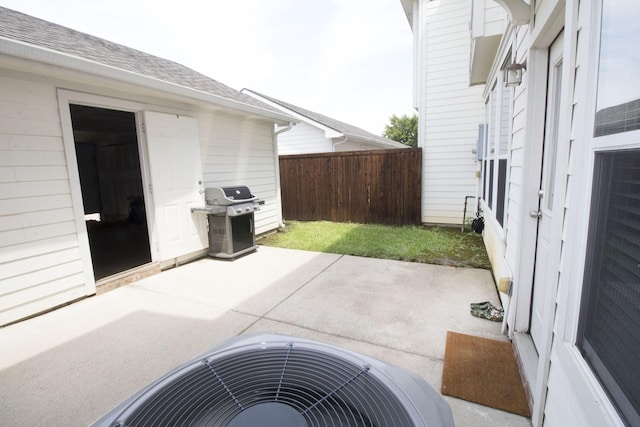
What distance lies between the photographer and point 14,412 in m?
1.82

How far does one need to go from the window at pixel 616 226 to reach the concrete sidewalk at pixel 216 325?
101 centimetres

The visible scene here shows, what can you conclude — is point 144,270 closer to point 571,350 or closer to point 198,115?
point 198,115

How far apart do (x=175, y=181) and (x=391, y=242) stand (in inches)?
139

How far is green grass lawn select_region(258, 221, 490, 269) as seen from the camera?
180 inches

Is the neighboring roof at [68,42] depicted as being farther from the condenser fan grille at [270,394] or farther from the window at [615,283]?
the window at [615,283]

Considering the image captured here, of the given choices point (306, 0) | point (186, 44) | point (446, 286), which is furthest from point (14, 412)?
point (186, 44)

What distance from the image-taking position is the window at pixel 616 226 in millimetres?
819

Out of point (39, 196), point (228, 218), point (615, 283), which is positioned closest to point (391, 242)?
point (228, 218)

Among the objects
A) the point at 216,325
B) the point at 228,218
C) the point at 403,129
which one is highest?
the point at 403,129

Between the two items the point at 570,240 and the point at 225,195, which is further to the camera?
the point at 225,195

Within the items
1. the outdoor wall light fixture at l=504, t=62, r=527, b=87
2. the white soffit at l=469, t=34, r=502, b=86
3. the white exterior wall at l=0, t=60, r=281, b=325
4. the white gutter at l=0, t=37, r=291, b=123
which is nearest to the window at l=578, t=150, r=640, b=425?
the outdoor wall light fixture at l=504, t=62, r=527, b=87

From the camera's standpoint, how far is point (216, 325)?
9.09ft

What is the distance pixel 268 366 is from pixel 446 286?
10.1ft

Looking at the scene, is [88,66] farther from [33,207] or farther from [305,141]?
[305,141]
